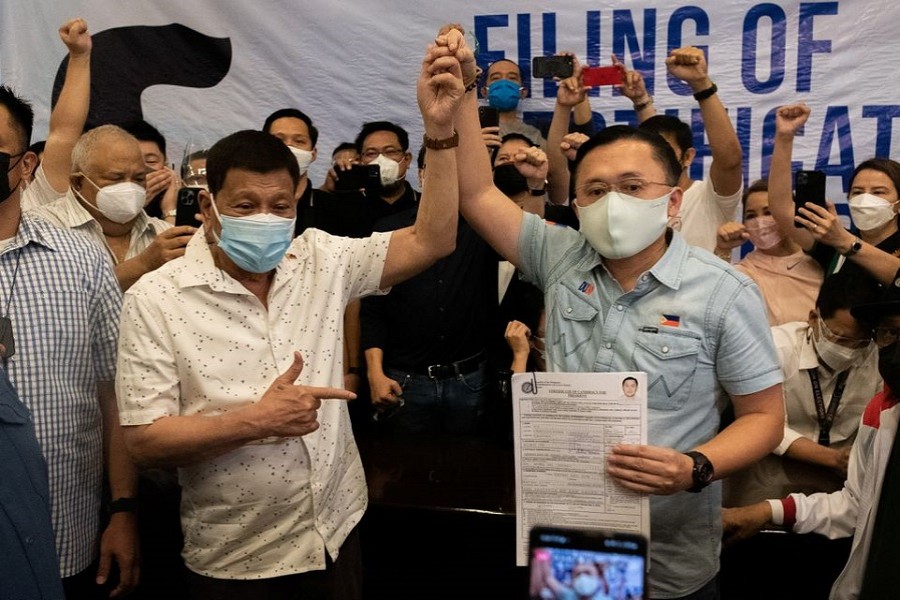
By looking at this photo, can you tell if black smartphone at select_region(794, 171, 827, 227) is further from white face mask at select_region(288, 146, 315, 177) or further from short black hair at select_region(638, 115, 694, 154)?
white face mask at select_region(288, 146, 315, 177)

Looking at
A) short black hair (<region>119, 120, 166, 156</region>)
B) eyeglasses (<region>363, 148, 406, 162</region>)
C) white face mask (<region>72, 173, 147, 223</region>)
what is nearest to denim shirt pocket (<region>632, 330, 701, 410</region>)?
white face mask (<region>72, 173, 147, 223</region>)

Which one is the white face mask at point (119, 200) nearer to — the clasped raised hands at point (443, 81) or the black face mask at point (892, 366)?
the clasped raised hands at point (443, 81)

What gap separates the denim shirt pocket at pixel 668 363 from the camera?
1.56 m

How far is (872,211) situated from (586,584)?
2.70m

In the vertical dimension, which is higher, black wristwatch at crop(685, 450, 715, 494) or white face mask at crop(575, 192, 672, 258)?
white face mask at crop(575, 192, 672, 258)

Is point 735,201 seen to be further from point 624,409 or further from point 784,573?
point 624,409

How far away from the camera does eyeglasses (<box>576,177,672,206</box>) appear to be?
1633 mm

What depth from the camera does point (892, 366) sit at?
5.78 feet

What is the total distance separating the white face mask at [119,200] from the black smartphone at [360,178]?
0.98 metres

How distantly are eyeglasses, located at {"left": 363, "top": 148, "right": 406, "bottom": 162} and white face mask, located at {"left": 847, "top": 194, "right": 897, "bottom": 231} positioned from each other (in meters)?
1.83

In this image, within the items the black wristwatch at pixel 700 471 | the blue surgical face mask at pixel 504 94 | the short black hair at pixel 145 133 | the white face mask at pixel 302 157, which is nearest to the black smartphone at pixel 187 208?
the white face mask at pixel 302 157

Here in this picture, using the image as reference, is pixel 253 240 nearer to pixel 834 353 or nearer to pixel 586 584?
pixel 586 584

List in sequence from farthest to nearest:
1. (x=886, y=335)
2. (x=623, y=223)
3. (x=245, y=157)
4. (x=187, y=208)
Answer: (x=187, y=208), (x=886, y=335), (x=245, y=157), (x=623, y=223)

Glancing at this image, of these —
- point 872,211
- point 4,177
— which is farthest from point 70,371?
point 872,211
